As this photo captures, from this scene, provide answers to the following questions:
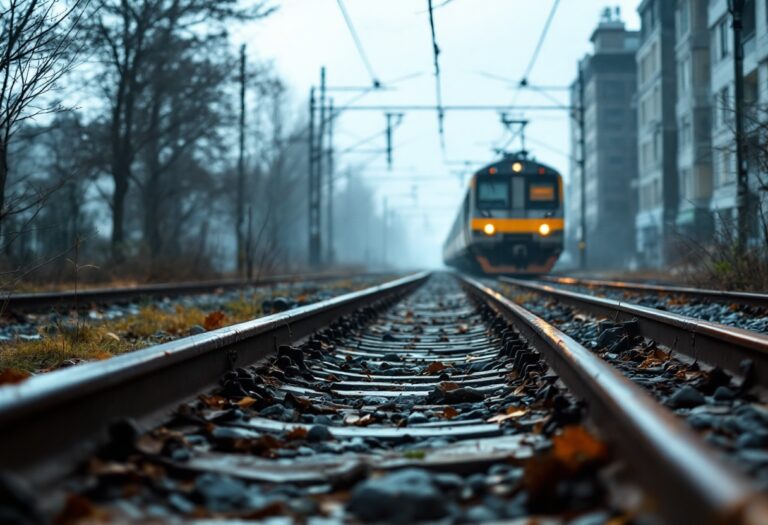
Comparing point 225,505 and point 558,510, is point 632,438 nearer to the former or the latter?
point 558,510

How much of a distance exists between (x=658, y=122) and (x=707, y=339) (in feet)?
167

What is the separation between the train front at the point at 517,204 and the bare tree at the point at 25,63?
18654mm

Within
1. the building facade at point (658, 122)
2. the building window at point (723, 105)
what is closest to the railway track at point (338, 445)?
the building window at point (723, 105)

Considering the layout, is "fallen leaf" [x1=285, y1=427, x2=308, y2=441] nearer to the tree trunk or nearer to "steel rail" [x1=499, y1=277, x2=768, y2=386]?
"steel rail" [x1=499, y1=277, x2=768, y2=386]

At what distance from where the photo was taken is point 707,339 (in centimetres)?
503

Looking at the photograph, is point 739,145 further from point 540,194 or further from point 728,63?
point 728,63

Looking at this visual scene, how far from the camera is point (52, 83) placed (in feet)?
20.9

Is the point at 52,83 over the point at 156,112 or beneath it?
beneath

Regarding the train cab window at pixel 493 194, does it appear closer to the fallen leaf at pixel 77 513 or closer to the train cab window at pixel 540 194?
the train cab window at pixel 540 194

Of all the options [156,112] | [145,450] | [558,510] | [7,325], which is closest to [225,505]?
[145,450]

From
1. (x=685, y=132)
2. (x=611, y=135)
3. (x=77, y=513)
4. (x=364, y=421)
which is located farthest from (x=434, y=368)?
(x=611, y=135)

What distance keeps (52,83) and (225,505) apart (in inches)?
186

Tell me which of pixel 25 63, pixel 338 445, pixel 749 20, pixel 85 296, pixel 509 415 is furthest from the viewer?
pixel 749 20

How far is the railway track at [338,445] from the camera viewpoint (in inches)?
87.9
